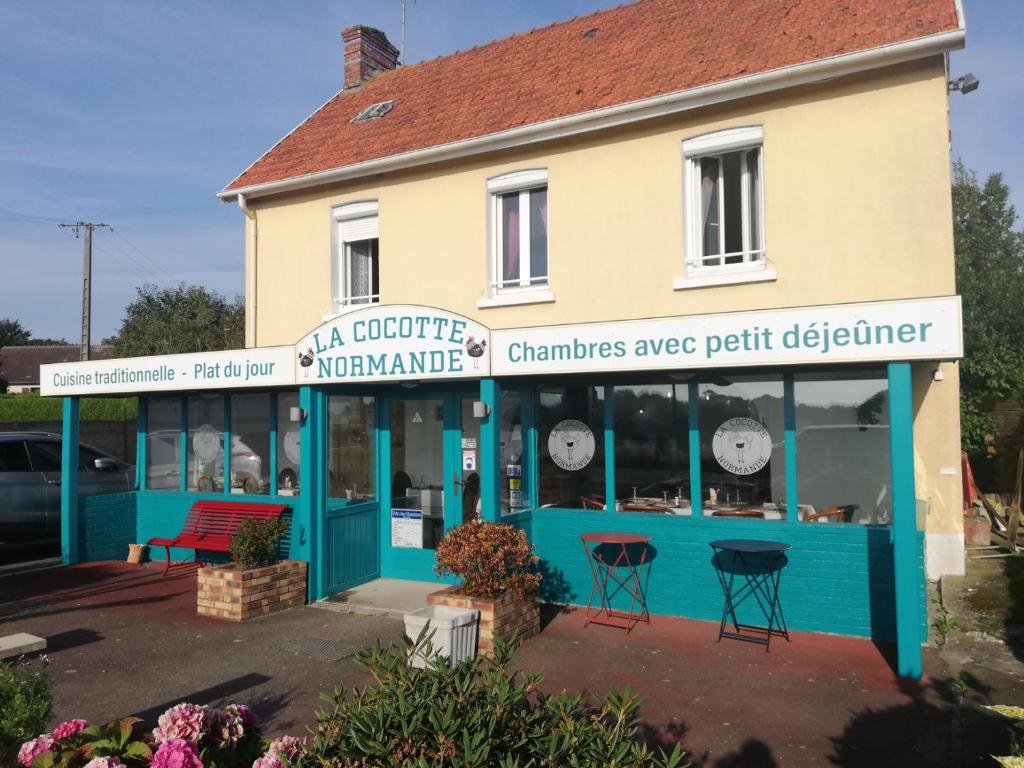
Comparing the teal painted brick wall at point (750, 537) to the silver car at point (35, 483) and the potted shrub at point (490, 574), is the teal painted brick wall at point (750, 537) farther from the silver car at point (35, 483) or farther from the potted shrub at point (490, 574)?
the silver car at point (35, 483)

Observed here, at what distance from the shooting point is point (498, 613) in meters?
7.24

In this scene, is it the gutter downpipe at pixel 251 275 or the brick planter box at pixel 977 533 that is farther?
the gutter downpipe at pixel 251 275

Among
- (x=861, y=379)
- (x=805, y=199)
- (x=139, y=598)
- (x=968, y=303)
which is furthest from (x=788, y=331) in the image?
(x=968, y=303)

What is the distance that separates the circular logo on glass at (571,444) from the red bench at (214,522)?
3704 mm

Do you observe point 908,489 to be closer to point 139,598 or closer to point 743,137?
point 743,137

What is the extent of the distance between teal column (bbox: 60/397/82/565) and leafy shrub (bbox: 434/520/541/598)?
686 centimetres

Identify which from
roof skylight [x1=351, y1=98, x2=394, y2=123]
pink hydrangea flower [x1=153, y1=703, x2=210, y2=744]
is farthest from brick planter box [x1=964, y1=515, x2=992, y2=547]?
pink hydrangea flower [x1=153, y1=703, x2=210, y2=744]

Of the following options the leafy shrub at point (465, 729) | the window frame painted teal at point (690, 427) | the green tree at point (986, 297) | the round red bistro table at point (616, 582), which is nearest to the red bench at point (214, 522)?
the window frame painted teal at point (690, 427)

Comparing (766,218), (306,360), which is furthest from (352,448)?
(766,218)

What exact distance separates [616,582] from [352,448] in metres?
3.82

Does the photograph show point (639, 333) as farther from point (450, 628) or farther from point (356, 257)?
point (356, 257)

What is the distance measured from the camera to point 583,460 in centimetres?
906

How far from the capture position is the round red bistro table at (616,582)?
27.0 feet

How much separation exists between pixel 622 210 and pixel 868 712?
20.1 ft
